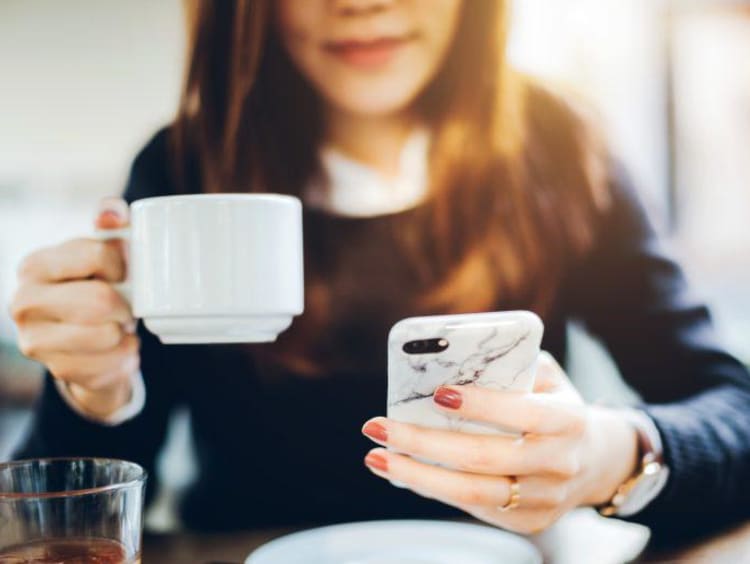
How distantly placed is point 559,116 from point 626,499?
551 millimetres

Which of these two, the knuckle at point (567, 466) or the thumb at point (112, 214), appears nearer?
the knuckle at point (567, 466)

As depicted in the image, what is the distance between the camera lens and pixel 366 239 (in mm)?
1080

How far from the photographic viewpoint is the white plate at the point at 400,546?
781 mm

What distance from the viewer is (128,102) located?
3.43ft

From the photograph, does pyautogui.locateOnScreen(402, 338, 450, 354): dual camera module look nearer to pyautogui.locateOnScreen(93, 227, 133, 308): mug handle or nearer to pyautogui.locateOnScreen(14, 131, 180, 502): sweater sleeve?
pyautogui.locateOnScreen(93, 227, 133, 308): mug handle

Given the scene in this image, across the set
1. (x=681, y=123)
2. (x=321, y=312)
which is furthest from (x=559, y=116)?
(x=321, y=312)

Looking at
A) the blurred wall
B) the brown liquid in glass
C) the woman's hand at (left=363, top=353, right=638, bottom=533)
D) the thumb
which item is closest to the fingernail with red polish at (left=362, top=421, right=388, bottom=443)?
the woman's hand at (left=363, top=353, right=638, bottom=533)

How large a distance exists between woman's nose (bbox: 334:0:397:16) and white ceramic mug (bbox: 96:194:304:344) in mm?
429

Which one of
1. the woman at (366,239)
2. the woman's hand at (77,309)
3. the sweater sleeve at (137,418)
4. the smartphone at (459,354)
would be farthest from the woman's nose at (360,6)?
the smartphone at (459,354)

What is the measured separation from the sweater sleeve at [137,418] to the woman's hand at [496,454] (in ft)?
1.39

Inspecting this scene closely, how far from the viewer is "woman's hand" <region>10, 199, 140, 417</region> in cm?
85

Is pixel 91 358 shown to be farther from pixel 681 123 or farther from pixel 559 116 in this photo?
pixel 681 123

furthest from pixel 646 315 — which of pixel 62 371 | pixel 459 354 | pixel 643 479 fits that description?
pixel 62 371

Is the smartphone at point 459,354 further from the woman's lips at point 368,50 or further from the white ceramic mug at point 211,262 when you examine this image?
the woman's lips at point 368,50
